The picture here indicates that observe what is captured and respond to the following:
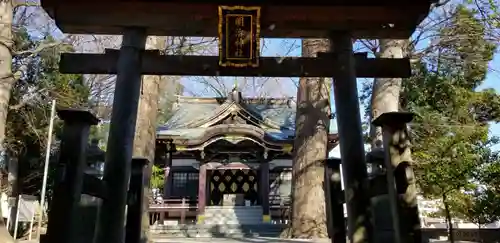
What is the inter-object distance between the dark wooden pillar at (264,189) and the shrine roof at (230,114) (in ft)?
4.78

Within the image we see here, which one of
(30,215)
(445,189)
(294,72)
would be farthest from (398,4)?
(30,215)

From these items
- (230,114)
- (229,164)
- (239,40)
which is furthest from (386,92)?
(229,164)

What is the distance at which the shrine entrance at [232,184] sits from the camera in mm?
19328

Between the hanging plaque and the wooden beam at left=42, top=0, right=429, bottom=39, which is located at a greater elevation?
the wooden beam at left=42, top=0, right=429, bottom=39

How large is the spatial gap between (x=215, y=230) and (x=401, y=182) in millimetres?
Answer: 12527

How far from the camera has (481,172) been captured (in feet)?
43.4

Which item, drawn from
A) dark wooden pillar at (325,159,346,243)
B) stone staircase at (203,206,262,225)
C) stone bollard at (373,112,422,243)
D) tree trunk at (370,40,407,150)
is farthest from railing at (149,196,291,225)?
stone bollard at (373,112,422,243)

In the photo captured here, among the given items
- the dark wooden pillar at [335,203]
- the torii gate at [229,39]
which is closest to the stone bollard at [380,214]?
the torii gate at [229,39]

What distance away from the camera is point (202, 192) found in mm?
17328

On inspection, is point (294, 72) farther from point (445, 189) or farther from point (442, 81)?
point (442, 81)

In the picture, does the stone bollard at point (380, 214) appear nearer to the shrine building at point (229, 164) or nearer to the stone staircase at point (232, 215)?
the shrine building at point (229, 164)

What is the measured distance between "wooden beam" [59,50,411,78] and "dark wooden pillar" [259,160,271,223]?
1284 cm

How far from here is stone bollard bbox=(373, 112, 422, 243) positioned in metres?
3.63

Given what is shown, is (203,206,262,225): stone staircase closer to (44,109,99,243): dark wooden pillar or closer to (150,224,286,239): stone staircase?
(150,224,286,239): stone staircase
